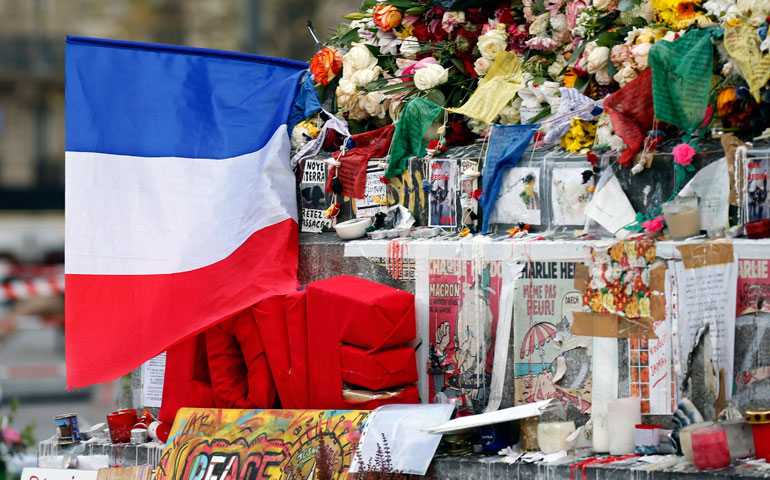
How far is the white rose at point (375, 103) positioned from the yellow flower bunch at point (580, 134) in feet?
4.30

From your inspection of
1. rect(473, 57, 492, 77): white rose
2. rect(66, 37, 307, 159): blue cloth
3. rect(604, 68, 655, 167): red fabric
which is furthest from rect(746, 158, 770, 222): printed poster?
rect(66, 37, 307, 159): blue cloth

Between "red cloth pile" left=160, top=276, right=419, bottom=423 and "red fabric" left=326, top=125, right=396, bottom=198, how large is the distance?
690mm

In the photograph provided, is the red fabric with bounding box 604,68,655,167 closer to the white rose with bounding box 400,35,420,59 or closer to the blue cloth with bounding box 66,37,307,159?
the white rose with bounding box 400,35,420,59

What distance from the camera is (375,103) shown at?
7.18m

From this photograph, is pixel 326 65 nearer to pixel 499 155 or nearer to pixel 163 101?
pixel 163 101

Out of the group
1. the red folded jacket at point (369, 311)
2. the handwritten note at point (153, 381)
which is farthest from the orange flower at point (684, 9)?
the handwritten note at point (153, 381)

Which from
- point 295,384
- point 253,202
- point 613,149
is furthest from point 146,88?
point 613,149

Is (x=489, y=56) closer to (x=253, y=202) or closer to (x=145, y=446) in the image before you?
(x=253, y=202)

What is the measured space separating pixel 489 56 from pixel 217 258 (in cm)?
200

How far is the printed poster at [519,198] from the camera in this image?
6.42 metres

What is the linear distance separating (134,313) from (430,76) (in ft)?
7.32

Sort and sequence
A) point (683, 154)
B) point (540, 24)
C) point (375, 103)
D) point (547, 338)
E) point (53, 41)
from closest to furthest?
point (683, 154) → point (547, 338) → point (540, 24) → point (375, 103) → point (53, 41)

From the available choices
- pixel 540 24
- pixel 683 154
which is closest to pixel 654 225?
pixel 683 154

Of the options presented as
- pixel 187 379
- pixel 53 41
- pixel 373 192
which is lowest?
pixel 187 379
